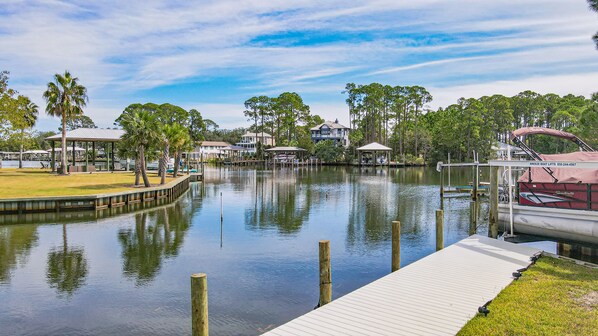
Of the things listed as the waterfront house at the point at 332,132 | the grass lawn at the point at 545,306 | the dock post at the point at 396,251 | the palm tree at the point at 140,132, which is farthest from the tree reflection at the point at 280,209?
the waterfront house at the point at 332,132

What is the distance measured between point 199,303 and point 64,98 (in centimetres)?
4159

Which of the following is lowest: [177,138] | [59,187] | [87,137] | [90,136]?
[59,187]

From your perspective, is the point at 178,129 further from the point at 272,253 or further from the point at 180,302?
the point at 180,302

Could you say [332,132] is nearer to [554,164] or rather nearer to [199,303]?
[554,164]

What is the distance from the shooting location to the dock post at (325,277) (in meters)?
9.82

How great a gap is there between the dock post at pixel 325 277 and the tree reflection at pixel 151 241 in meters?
6.21

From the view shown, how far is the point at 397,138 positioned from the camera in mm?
98062

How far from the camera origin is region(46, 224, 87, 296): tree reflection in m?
12.7

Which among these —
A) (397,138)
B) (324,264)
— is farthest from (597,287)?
(397,138)

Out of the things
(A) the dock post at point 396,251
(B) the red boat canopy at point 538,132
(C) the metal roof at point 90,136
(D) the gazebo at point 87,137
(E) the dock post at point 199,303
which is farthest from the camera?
(C) the metal roof at point 90,136

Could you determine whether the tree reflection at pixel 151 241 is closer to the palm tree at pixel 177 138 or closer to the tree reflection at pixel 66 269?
the tree reflection at pixel 66 269

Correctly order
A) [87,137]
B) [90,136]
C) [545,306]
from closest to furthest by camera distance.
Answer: [545,306], [87,137], [90,136]

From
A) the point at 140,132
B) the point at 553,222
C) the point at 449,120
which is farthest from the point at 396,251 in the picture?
the point at 449,120

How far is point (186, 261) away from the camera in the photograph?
51.1 ft
